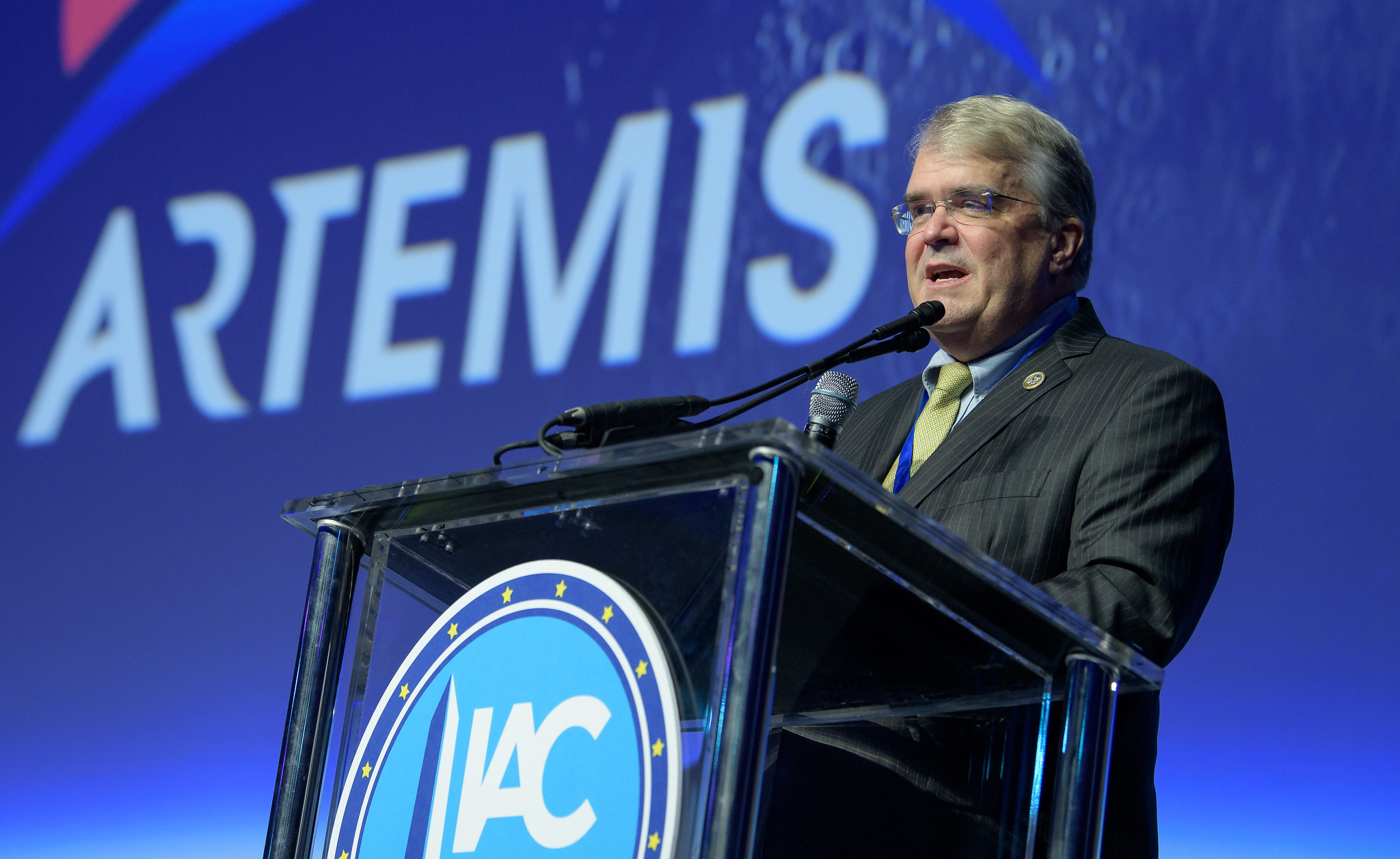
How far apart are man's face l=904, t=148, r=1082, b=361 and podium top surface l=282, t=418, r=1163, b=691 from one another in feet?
2.52

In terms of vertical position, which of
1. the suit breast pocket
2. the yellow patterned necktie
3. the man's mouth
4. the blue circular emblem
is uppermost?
the man's mouth

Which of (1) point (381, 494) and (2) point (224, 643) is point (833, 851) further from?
(2) point (224, 643)

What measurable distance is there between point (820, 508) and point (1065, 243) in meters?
1.04

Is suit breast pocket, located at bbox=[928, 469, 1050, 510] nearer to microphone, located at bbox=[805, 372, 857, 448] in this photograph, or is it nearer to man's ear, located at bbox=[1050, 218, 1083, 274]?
microphone, located at bbox=[805, 372, 857, 448]

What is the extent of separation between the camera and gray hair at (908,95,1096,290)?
1793 mm

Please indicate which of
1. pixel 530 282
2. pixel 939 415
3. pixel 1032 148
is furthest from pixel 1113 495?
pixel 530 282

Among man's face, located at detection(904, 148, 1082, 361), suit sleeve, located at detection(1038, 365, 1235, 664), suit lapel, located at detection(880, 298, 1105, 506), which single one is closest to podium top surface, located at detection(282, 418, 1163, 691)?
suit sleeve, located at detection(1038, 365, 1235, 664)

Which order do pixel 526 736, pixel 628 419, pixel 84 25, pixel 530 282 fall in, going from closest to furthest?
1. pixel 526 736
2. pixel 628 419
3. pixel 530 282
4. pixel 84 25

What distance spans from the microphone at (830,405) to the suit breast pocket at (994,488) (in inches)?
7.0

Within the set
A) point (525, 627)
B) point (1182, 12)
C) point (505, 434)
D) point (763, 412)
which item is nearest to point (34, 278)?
point (505, 434)

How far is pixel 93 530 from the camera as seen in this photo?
3.33 metres

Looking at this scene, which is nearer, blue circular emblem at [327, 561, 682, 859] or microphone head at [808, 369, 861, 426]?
blue circular emblem at [327, 561, 682, 859]

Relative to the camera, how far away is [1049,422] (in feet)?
4.89

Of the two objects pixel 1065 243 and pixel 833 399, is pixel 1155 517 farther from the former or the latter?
pixel 1065 243
